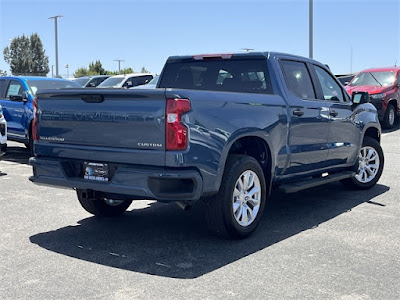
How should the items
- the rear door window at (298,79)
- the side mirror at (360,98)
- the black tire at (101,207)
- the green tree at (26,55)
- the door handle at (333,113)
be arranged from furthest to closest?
the green tree at (26,55) → the side mirror at (360,98) → the door handle at (333,113) → the rear door window at (298,79) → the black tire at (101,207)

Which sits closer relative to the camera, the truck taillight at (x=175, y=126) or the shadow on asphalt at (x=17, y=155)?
the truck taillight at (x=175, y=126)

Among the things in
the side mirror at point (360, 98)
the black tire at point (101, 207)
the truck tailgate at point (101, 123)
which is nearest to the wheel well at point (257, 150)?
the truck tailgate at point (101, 123)

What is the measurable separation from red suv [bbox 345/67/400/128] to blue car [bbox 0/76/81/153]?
8668 mm

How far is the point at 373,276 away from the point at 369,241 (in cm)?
100

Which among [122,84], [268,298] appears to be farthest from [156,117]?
[122,84]

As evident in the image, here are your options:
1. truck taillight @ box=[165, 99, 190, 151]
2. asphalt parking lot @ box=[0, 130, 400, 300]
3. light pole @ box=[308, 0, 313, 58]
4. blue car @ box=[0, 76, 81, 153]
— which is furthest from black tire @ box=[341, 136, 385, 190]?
light pole @ box=[308, 0, 313, 58]

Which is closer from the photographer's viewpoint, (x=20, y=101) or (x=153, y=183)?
(x=153, y=183)

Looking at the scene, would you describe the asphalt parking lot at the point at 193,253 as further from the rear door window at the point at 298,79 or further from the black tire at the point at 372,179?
the rear door window at the point at 298,79

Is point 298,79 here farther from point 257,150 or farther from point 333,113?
point 257,150

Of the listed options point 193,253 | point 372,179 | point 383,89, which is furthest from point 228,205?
point 383,89

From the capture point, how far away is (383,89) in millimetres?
15578

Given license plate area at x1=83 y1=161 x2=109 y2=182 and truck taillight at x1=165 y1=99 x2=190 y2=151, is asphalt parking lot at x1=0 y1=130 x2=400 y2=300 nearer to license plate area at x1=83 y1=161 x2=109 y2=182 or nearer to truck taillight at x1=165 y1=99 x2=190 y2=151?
license plate area at x1=83 y1=161 x2=109 y2=182

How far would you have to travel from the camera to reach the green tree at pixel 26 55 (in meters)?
78.0

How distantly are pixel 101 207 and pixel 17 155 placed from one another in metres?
6.51
